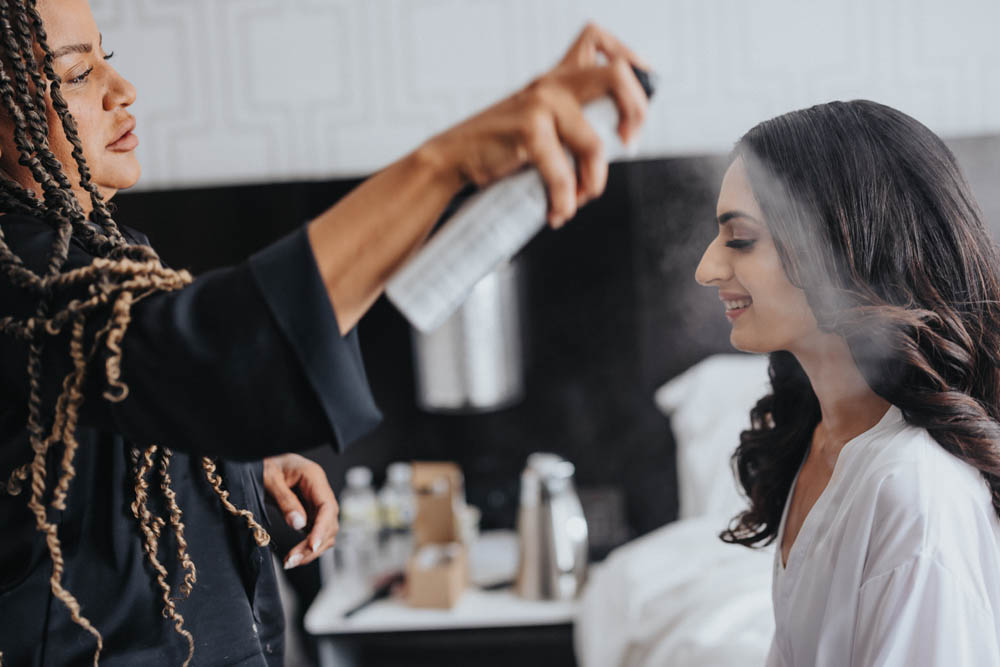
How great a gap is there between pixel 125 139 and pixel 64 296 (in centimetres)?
31

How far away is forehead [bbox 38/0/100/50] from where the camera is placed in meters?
0.69

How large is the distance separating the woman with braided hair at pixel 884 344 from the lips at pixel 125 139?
60 centimetres

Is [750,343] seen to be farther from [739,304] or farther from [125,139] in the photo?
[125,139]

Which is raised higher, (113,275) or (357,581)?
(113,275)

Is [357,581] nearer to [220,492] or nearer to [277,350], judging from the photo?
[220,492]

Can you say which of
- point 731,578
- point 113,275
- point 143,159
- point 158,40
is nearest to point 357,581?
point 731,578

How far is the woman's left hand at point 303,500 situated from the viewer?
0.91 metres

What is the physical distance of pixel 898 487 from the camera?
2.59ft

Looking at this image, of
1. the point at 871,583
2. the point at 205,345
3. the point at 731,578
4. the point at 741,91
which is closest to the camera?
the point at 205,345

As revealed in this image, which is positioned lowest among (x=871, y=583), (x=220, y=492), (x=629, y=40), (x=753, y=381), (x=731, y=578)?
(x=731, y=578)

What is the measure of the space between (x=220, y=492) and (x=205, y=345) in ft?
1.18

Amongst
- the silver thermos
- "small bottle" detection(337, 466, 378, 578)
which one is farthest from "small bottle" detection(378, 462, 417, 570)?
the silver thermos

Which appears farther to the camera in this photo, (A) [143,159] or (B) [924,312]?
(A) [143,159]

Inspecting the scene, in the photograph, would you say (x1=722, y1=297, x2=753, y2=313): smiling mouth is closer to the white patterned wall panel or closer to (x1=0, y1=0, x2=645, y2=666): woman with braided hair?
(x1=0, y1=0, x2=645, y2=666): woman with braided hair
